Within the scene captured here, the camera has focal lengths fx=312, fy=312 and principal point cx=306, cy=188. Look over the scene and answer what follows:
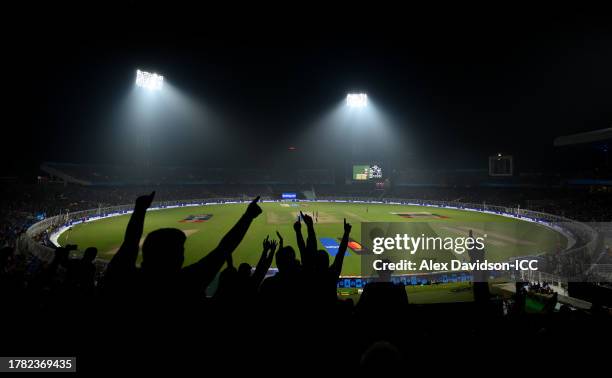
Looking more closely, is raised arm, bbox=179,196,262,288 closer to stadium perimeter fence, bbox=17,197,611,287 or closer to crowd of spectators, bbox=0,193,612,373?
crowd of spectators, bbox=0,193,612,373

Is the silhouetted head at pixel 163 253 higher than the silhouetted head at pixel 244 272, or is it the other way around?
the silhouetted head at pixel 163 253

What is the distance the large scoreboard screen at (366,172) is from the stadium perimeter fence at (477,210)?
17.1ft

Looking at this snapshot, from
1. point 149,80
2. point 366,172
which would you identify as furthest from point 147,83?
point 366,172

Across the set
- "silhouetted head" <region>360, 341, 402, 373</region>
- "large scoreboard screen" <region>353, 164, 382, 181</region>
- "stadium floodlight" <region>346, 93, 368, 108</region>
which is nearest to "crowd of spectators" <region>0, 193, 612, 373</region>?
"silhouetted head" <region>360, 341, 402, 373</region>

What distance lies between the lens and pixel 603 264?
15672mm

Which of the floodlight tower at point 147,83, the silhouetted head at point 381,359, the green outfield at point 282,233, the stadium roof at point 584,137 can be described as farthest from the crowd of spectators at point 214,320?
the floodlight tower at point 147,83

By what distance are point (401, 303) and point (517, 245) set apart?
79.0ft

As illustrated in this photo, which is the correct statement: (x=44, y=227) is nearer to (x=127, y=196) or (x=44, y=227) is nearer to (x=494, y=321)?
(x=127, y=196)

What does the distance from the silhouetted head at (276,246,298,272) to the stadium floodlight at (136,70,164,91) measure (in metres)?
51.2

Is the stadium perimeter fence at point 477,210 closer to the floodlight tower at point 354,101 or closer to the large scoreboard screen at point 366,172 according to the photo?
the large scoreboard screen at point 366,172

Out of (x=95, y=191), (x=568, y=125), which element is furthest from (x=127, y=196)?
(x=568, y=125)

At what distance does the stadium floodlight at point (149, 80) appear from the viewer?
45.8 m

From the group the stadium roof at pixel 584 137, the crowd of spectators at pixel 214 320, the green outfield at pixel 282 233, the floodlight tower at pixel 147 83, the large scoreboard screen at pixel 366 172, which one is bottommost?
the green outfield at pixel 282 233

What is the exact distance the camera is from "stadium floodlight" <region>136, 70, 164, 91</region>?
45.8 m
